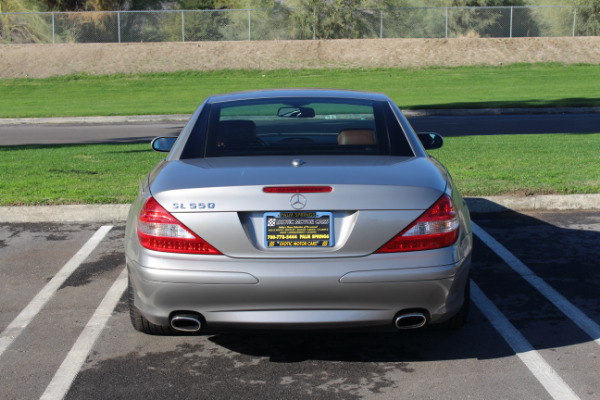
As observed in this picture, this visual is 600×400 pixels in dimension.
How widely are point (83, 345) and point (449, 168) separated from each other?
687 centimetres

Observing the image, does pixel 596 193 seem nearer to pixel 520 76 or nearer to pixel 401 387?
pixel 401 387

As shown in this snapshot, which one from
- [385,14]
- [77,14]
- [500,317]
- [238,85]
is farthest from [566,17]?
[500,317]

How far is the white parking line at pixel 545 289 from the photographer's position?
4.98 m

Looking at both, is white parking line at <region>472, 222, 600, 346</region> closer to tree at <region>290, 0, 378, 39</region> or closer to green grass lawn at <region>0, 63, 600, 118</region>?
green grass lawn at <region>0, 63, 600, 118</region>

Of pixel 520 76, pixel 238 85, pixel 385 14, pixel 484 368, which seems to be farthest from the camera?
pixel 385 14

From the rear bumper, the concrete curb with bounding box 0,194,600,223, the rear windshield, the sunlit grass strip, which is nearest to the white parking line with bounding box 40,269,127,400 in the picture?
the rear bumper

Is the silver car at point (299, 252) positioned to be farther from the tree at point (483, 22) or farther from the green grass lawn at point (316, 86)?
the tree at point (483, 22)

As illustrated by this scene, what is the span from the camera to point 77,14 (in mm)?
41312

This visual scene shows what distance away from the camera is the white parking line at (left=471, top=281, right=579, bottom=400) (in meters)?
4.02

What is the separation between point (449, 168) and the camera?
1060 centimetres

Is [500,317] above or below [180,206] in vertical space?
below

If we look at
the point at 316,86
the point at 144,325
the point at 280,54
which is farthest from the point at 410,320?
the point at 280,54

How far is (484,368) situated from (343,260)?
1.08 metres

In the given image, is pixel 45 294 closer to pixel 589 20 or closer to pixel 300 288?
pixel 300 288
